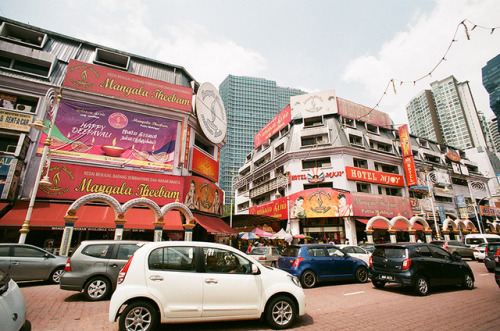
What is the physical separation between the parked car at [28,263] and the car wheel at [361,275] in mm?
12352

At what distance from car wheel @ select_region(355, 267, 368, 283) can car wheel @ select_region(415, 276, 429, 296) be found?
275 centimetres

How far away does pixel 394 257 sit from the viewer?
8.14m

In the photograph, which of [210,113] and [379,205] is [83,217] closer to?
[210,113]

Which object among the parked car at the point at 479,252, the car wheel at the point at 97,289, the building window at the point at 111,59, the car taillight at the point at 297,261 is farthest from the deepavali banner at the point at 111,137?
the parked car at the point at 479,252

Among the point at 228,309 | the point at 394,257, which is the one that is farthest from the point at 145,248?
the point at 394,257

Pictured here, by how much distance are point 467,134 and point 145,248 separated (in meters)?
121

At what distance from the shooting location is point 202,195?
19094 mm

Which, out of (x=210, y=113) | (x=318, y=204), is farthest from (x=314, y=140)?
(x=210, y=113)

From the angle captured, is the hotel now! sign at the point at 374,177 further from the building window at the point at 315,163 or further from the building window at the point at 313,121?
the building window at the point at 313,121

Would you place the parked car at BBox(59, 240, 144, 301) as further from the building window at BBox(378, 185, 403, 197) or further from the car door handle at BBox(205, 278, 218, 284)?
the building window at BBox(378, 185, 403, 197)

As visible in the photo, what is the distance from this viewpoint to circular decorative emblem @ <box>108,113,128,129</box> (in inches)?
685

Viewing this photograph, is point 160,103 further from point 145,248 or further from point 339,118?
point 339,118

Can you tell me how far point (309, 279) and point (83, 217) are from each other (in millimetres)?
13445

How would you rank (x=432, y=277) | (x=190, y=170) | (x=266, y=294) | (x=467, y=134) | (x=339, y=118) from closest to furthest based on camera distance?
(x=266, y=294)
(x=432, y=277)
(x=190, y=170)
(x=339, y=118)
(x=467, y=134)
